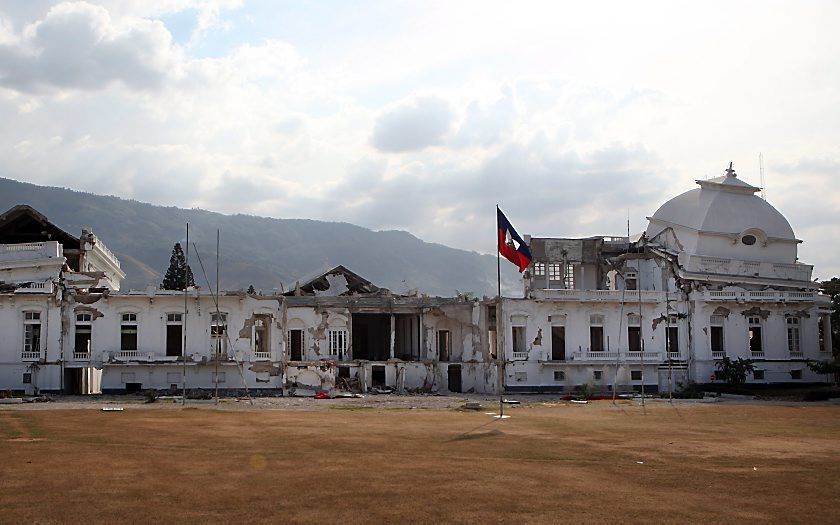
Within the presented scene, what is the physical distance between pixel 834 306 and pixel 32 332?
5375 cm

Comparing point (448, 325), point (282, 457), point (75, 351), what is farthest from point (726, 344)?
point (282, 457)

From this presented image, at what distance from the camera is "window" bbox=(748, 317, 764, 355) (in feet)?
201

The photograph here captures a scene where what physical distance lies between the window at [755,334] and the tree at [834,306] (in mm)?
5756

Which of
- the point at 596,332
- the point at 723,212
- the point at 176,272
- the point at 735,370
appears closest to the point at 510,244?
the point at 596,332

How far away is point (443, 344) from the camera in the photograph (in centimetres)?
6366

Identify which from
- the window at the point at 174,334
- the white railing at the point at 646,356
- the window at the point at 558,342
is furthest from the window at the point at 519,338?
the window at the point at 174,334

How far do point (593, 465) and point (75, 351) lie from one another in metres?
40.1

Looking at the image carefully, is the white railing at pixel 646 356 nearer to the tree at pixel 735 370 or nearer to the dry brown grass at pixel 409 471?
the tree at pixel 735 370

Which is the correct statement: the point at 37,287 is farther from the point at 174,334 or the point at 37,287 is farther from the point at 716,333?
the point at 716,333

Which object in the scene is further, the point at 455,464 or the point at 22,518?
the point at 455,464

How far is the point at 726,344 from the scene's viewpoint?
2377 inches

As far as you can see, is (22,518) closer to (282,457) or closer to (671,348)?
(282,457)

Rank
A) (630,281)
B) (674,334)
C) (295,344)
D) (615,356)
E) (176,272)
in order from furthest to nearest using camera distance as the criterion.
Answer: (176,272)
(630,281)
(674,334)
(295,344)
(615,356)

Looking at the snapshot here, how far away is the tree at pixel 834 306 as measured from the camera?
6356 centimetres
